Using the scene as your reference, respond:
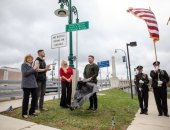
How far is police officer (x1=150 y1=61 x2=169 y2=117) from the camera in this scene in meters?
8.17

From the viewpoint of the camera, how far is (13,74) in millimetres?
28938

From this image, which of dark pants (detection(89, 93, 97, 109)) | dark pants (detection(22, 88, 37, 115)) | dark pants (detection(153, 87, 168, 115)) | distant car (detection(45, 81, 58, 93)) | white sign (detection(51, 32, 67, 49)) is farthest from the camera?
distant car (detection(45, 81, 58, 93))

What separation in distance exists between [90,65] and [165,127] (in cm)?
322

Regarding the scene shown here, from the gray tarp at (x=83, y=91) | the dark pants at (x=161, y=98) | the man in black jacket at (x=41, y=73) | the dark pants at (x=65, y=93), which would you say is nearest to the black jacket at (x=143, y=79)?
the dark pants at (x=161, y=98)

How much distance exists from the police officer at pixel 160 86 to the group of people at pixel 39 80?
2.37 metres

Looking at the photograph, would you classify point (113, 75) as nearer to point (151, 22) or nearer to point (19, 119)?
point (151, 22)

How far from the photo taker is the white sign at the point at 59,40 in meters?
9.09

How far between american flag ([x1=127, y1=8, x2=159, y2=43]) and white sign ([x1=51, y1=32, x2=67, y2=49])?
3449 millimetres

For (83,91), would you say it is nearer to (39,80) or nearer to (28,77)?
(39,80)

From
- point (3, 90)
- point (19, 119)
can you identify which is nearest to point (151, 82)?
point (19, 119)

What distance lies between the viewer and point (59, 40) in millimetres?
9211

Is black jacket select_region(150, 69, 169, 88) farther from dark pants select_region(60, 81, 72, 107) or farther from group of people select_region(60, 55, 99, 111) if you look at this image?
dark pants select_region(60, 81, 72, 107)

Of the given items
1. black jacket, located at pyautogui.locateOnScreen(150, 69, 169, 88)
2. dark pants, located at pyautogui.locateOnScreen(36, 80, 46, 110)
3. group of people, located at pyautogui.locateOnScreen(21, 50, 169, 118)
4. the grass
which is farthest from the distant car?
black jacket, located at pyautogui.locateOnScreen(150, 69, 169, 88)

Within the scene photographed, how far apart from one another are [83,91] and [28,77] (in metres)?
1.89
